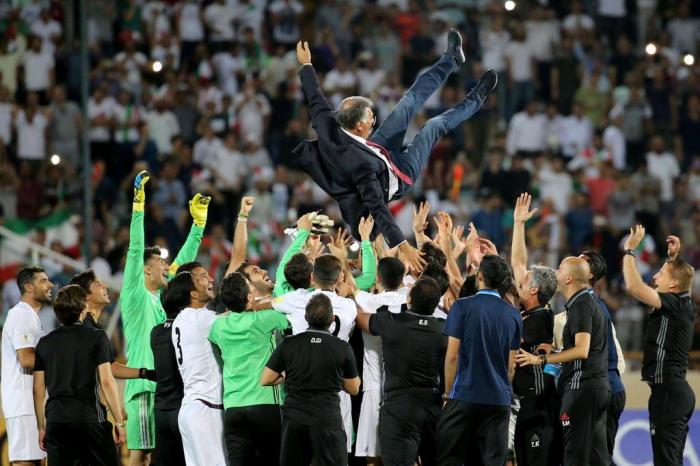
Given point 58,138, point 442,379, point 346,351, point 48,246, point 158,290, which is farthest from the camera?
point 58,138

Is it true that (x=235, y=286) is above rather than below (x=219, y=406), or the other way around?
above

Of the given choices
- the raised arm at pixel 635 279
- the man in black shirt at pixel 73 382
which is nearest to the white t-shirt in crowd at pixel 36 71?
the man in black shirt at pixel 73 382

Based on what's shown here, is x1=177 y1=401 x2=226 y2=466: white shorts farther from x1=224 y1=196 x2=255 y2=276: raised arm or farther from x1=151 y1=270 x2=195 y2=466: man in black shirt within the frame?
x1=224 y1=196 x2=255 y2=276: raised arm

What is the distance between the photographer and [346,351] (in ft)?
31.9

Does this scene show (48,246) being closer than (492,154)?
Yes

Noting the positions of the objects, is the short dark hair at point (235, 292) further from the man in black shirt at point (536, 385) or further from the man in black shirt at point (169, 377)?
the man in black shirt at point (536, 385)

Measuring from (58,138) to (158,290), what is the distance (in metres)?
8.70

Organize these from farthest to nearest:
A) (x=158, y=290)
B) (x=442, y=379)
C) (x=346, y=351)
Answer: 1. (x=158, y=290)
2. (x=442, y=379)
3. (x=346, y=351)

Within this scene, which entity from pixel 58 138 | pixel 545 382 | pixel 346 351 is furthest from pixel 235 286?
pixel 58 138

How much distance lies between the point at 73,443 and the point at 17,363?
0.99 meters

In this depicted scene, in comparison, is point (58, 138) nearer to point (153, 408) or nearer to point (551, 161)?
point (551, 161)

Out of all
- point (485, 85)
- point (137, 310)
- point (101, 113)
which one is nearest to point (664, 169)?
point (101, 113)

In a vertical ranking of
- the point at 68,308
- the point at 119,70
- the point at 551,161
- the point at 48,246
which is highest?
the point at 119,70

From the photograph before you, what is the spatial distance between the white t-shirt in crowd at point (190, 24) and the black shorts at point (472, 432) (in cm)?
1275
